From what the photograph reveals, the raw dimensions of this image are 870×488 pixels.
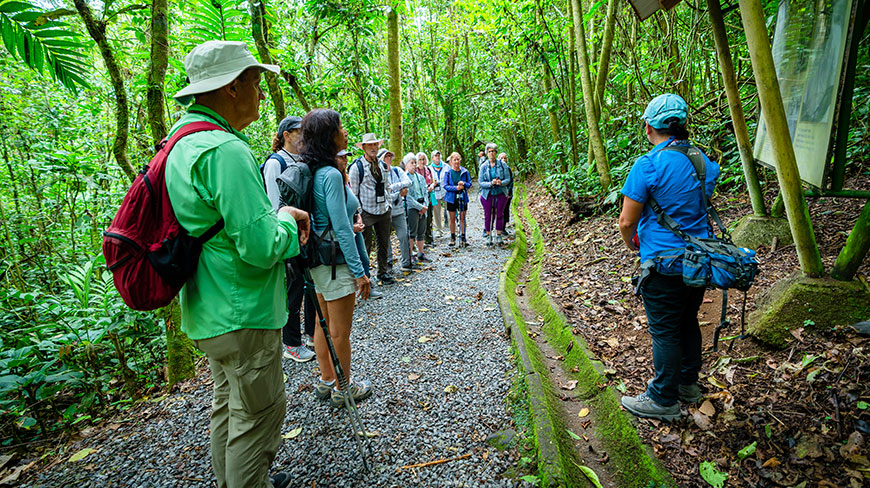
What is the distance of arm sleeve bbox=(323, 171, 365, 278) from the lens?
2.90 m

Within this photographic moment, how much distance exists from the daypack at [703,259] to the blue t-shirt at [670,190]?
0.04 meters

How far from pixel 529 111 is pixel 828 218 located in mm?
13306

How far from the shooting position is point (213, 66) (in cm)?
184

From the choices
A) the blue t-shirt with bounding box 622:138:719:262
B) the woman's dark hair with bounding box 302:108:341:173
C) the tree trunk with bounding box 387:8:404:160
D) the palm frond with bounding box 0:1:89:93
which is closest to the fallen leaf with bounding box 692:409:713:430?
the blue t-shirt with bounding box 622:138:719:262

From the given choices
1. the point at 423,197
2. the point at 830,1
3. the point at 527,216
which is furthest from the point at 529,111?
the point at 830,1

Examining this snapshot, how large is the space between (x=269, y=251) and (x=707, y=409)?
3.04 meters

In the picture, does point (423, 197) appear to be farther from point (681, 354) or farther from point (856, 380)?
point (856, 380)

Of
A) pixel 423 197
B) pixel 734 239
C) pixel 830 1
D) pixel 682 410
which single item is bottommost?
pixel 682 410

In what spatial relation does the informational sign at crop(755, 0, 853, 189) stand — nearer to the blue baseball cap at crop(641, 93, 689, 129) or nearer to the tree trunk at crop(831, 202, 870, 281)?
the tree trunk at crop(831, 202, 870, 281)

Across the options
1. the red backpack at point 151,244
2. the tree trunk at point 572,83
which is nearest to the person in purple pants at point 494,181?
the tree trunk at point 572,83

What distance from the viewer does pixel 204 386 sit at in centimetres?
391

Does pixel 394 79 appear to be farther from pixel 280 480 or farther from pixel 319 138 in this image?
pixel 280 480

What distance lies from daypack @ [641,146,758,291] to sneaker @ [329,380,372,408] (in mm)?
2533

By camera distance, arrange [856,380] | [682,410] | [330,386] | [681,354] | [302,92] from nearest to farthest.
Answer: [856,380], [681,354], [682,410], [330,386], [302,92]
